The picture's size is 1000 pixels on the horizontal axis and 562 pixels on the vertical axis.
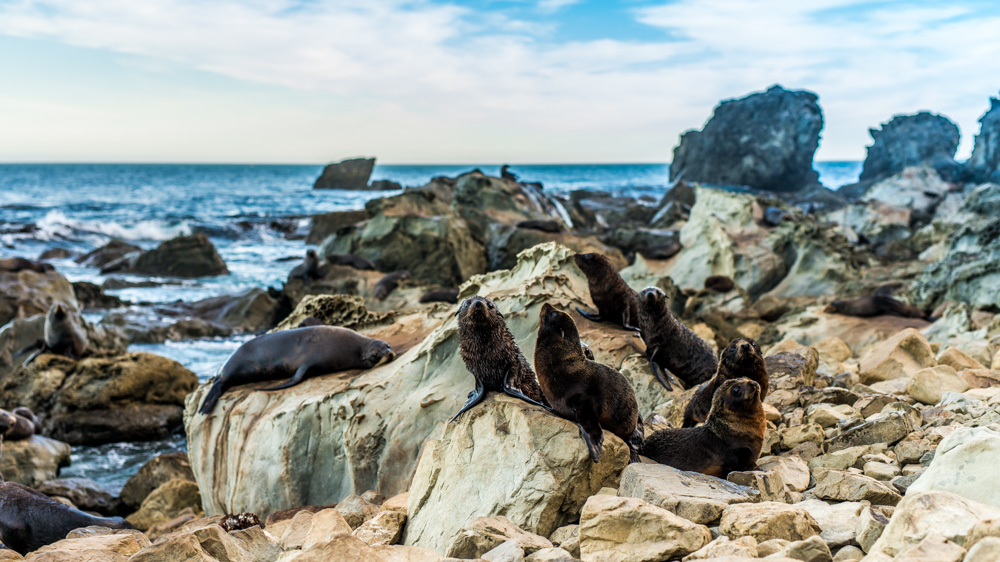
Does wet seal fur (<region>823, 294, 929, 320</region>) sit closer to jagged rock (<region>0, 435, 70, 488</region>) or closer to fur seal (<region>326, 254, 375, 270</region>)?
fur seal (<region>326, 254, 375, 270</region>)

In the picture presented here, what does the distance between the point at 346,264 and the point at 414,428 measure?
15.2m

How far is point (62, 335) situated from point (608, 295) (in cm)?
1018

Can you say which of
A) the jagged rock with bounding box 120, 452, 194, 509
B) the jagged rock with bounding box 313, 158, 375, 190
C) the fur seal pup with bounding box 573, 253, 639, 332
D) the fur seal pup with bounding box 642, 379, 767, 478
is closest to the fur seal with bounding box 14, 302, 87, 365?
the jagged rock with bounding box 120, 452, 194, 509

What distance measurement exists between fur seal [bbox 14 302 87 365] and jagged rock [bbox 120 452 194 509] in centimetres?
416

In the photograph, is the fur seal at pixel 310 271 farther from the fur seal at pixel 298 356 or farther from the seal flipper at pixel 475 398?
the seal flipper at pixel 475 398

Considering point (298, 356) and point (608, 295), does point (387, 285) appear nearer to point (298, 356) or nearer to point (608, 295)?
point (298, 356)

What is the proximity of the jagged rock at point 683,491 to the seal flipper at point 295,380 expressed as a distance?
421 centimetres

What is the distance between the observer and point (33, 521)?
19.3 feet

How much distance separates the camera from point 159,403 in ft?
39.3

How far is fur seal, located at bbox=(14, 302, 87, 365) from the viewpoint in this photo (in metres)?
12.2

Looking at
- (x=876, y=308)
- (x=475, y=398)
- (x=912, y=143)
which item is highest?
(x=912, y=143)

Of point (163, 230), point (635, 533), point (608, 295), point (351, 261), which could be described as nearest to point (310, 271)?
point (351, 261)

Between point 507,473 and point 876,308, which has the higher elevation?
point 507,473

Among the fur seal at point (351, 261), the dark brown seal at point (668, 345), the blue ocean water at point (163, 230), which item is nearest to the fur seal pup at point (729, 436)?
the dark brown seal at point (668, 345)
